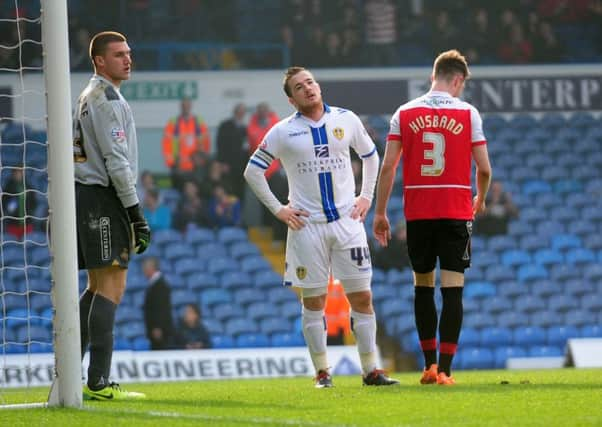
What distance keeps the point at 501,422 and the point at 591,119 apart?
55.6 feet

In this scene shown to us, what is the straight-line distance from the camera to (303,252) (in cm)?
732

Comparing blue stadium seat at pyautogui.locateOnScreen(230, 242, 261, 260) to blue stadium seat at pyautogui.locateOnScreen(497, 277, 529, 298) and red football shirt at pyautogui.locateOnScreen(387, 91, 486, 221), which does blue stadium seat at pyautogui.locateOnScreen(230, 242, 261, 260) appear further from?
red football shirt at pyautogui.locateOnScreen(387, 91, 486, 221)

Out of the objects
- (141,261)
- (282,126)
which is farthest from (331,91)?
(282,126)

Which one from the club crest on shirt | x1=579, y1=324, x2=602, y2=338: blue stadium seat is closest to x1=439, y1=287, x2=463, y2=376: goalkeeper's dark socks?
the club crest on shirt

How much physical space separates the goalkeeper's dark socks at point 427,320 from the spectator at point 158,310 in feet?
33.9

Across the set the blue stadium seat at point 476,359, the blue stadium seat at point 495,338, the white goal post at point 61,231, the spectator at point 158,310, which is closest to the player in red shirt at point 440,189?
the white goal post at point 61,231

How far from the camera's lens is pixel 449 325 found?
712cm

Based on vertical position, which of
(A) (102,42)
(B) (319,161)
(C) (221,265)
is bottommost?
(C) (221,265)

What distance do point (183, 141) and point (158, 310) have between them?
3610mm

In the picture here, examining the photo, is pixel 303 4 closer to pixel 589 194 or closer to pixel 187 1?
pixel 187 1

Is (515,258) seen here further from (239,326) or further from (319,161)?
(319,161)

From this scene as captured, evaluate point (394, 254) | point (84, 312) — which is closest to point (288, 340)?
point (394, 254)

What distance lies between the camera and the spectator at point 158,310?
57.1 ft

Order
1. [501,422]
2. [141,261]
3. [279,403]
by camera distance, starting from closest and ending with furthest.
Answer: [501,422] → [279,403] → [141,261]
